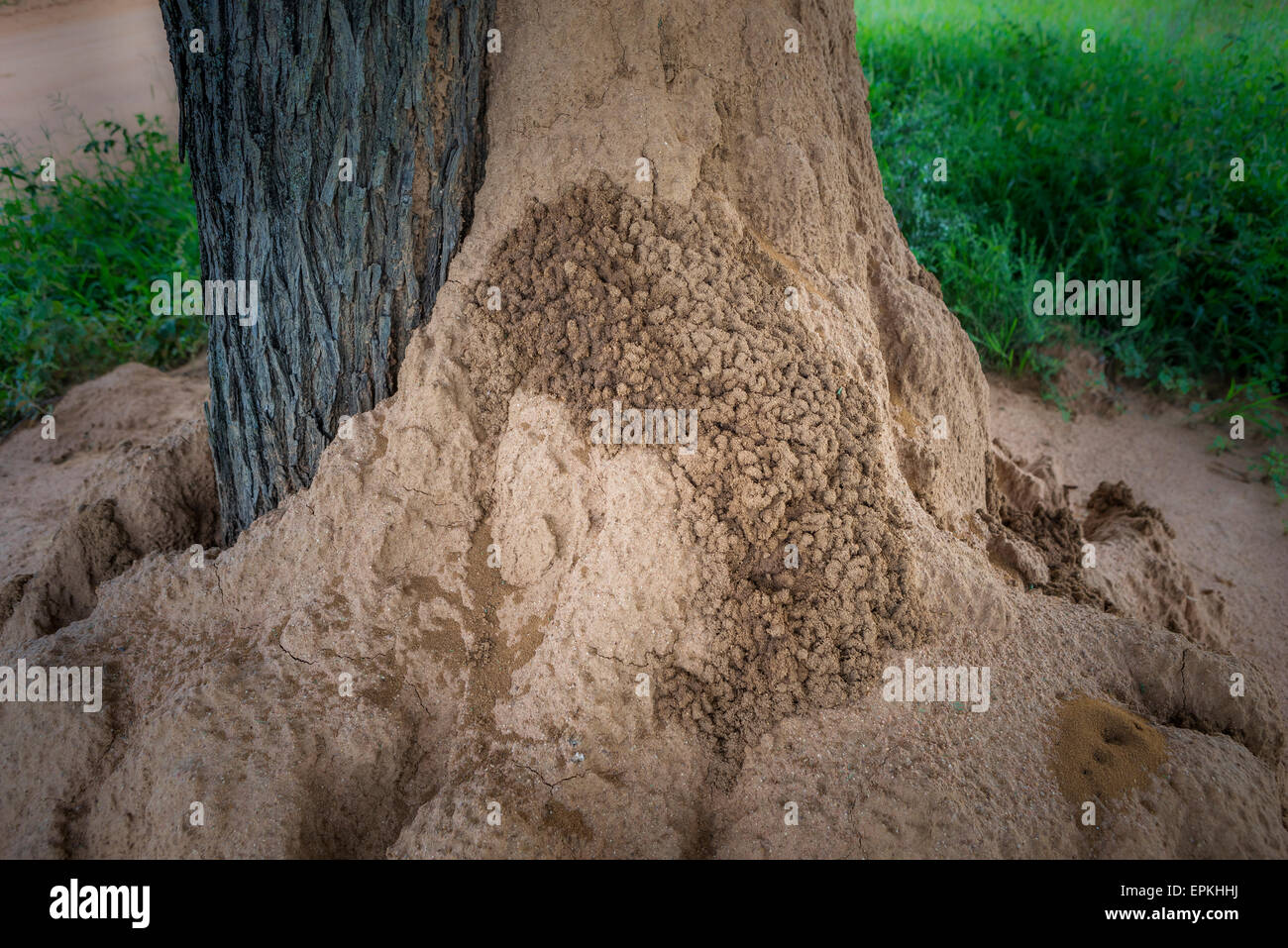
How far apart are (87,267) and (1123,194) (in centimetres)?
607

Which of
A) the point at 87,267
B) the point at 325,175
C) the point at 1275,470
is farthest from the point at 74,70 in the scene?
the point at 1275,470

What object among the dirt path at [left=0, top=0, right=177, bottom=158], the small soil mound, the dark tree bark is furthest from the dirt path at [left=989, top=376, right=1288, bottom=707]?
the dirt path at [left=0, top=0, right=177, bottom=158]

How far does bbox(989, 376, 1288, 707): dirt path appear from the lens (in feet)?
10.8

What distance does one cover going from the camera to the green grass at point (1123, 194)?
A: 4.41 meters

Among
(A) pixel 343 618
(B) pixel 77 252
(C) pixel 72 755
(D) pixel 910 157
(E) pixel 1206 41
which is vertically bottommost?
(C) pixel 72 755

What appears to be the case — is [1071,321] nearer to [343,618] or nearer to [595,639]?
[595,639]

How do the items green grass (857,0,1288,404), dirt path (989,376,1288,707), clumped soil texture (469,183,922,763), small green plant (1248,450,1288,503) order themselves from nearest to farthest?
clumped soil texture (469,183,922,763) < dirt path (989,376,1288,707) < small green plant (1248,450,1288,503) < green grass (857,0,1288,404)

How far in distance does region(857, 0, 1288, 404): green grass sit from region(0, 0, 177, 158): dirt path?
5.87m

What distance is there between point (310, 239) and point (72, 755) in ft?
4.33

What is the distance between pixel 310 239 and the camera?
2014mm

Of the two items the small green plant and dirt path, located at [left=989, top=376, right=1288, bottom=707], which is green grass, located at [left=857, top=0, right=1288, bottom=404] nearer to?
dirt path, located at [left=989, top=376, right=1288, bottom=707]

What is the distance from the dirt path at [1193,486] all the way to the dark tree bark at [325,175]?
300 cm

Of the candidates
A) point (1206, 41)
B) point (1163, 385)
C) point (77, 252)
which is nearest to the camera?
point (1163, 385)

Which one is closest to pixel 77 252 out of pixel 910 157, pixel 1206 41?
pixel 910 157
